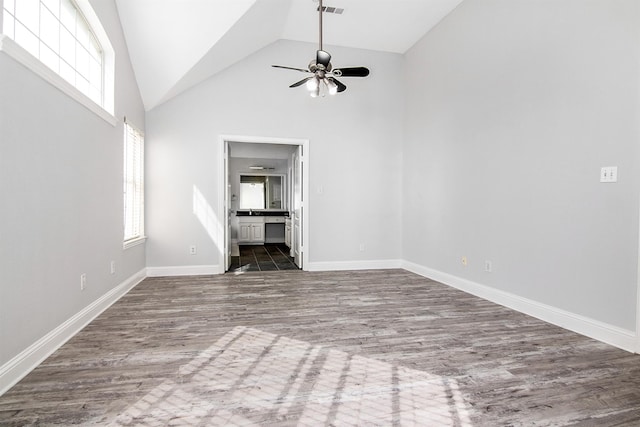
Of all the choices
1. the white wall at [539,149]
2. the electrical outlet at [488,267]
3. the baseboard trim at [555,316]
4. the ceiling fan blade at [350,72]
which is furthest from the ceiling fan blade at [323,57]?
the baseboard trim at [555,316]

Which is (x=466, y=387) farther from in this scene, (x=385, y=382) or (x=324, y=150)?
(x=324, y=150)

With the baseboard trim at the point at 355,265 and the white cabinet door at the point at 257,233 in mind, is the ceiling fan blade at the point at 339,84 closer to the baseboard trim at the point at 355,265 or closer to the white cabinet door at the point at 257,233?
the baseboard trim at the point at 355,265

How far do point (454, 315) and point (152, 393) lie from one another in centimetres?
260

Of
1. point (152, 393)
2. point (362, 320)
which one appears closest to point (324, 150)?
point (362, 320)

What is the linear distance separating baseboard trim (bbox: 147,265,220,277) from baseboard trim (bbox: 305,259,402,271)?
58.8 inches

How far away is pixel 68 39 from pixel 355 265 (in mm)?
4483

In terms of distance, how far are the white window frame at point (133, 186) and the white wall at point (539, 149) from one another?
4.08m

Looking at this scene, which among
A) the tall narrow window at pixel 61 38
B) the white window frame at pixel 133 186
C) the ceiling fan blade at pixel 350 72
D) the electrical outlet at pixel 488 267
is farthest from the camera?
the white window frame at pixel 133 186

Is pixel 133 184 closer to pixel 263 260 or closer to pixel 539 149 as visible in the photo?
pixel 263 260

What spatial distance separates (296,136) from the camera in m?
5.29

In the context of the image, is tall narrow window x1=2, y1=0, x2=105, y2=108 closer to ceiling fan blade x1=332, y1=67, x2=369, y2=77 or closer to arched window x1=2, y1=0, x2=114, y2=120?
arched window x1=2, y1=0, x2=114, y2=120

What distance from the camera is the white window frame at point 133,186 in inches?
162

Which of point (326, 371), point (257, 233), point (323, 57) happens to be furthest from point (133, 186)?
point (257, 233)

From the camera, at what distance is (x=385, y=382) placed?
1.95 metres
